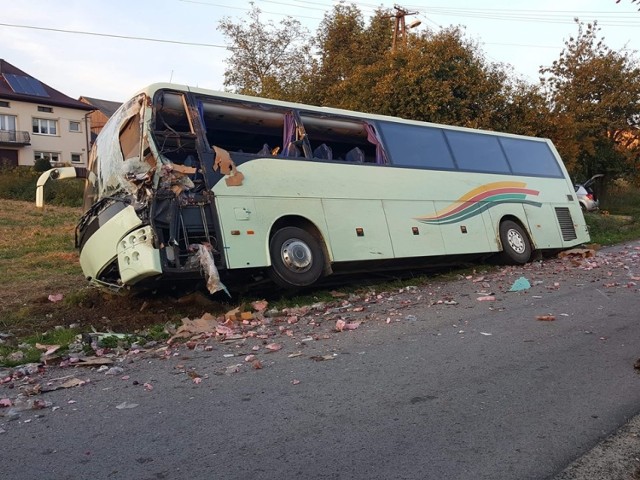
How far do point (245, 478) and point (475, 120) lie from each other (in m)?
17.9

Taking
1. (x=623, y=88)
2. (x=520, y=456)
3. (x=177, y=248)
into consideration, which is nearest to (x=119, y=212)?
(x=177, y=248)

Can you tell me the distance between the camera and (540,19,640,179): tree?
29.5 m

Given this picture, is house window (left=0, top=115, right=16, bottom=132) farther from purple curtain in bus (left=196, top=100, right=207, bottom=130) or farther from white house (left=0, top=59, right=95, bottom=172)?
purple curtain in bus (left=196, top=100, right=207, bottom=130)

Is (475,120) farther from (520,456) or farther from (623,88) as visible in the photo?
(520,456)

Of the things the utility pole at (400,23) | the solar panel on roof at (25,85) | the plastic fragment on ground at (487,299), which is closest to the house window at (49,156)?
the solar panel on roof at (25,85)

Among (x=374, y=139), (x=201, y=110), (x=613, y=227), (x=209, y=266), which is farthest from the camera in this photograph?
(x=613, y=227)

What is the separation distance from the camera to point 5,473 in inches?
146

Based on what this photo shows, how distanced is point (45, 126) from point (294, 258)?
Result: 156 feet

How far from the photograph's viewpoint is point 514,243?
44.0 feet

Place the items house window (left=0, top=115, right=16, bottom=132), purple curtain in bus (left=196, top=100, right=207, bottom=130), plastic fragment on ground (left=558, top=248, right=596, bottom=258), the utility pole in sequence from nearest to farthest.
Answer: purple curtain in bus (left=196, top=100, right=207, bottom=130)
plastic fragment on ground (left=558, top=248, right=596, bottom=258)
the utility pole
house window (left=0, top=115, right=16, bottom=132)

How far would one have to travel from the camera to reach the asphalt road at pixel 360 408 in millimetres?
3789

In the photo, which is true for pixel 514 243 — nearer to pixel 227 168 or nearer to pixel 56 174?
pixel 227 168

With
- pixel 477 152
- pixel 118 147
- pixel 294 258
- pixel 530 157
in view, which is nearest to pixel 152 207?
pixel 118 147

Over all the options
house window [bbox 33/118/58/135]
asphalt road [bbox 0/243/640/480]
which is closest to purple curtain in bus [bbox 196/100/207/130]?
asphalt road [bbox 0/243/640/480]
